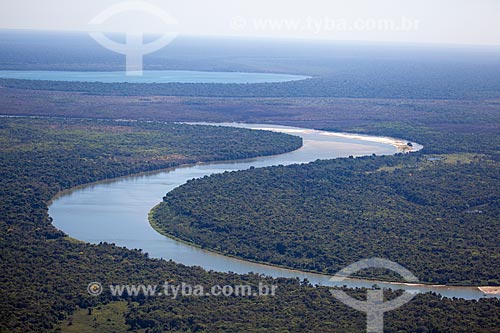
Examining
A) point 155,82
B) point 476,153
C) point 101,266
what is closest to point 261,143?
point 476,153

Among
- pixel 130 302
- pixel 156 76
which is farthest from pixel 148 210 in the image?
pixel 156 76

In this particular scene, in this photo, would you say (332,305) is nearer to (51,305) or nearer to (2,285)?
(51,305)

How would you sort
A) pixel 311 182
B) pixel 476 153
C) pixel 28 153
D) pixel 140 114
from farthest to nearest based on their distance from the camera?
1. pixel 140 114
2. pixel 476 153
3. pixel 28 153
4. pixel 311 182

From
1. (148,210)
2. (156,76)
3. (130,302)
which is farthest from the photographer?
(156,76)

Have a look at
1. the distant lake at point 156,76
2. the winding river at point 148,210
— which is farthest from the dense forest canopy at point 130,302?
the distant lake at point 156,76

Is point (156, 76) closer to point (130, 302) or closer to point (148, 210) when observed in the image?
point (148, 210)
